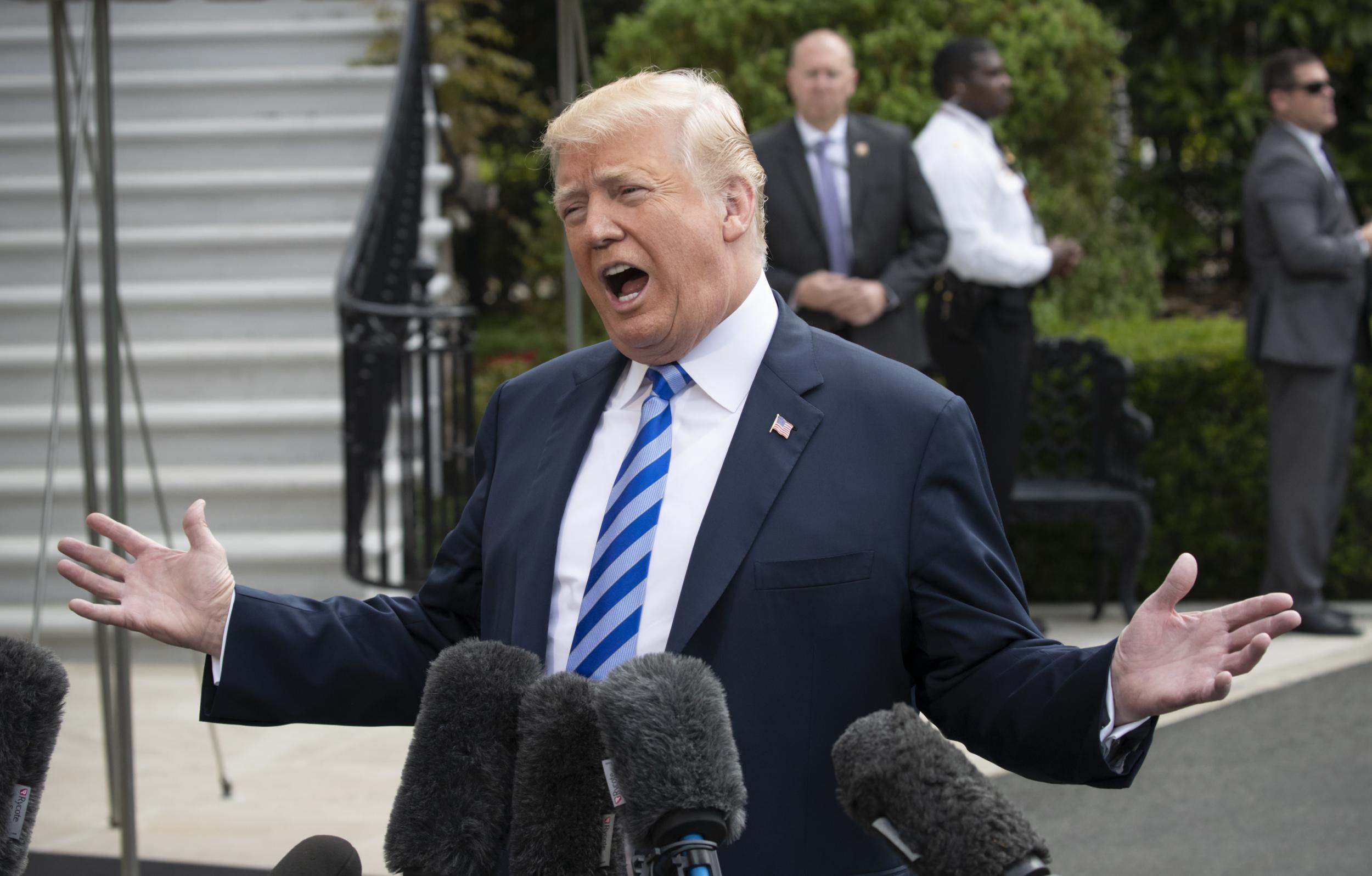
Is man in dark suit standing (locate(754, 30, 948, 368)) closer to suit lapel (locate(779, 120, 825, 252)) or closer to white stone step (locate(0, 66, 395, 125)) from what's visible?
suit lapel (locate(779, 120, 825, 252))

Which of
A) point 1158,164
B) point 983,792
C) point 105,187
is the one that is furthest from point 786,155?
point 1158,164

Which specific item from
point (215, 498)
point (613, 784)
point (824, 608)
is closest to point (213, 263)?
point (215, 498)

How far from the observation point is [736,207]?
2.39 metres

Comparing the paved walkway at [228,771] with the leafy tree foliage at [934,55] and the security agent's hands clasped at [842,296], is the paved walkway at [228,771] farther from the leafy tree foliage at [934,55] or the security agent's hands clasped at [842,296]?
the leafy tree foliage at [934,55]

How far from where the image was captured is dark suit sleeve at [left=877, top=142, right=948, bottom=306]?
6059 millimetres

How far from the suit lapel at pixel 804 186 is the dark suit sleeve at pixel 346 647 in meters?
3.46

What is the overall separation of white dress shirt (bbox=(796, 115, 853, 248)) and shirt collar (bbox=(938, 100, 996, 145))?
626mm

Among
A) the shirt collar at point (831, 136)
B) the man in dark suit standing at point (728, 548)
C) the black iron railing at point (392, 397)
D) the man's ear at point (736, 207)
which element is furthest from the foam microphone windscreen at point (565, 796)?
the black iron railing at point (392, 397)

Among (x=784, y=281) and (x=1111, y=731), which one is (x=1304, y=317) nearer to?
(x=784, y=281)

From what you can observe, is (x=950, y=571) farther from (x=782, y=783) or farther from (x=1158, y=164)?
(x=1158, y=164)

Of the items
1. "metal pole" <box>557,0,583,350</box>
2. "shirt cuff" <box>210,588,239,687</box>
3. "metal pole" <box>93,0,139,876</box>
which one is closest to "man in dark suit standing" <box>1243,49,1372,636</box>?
"metal pole" <box>557,0,583,350</box>

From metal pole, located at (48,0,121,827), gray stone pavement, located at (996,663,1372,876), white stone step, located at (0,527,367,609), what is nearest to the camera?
metal pole, located at (48,0,121,827)

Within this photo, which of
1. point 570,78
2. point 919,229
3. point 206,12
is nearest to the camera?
point 570,78

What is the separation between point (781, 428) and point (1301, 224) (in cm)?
507
